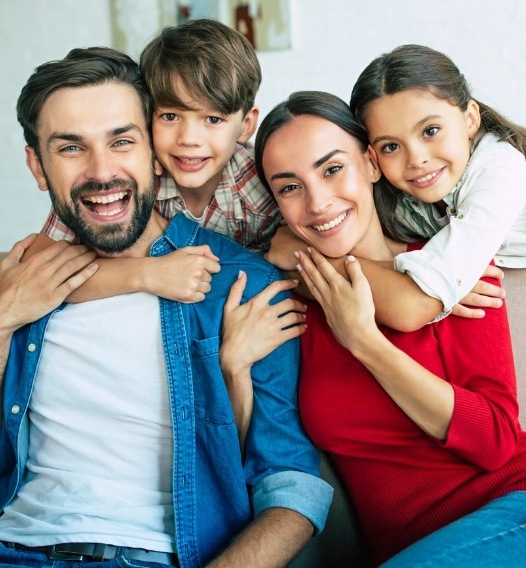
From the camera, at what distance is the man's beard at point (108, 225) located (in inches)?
64.1

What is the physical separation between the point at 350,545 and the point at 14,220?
3045 millimetres

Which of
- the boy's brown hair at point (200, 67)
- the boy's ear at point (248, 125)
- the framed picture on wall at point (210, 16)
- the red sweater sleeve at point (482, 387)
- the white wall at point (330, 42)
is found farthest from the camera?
the framed picture on wall at point (210, 16)

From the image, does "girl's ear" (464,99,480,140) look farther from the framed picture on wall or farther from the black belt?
the framed picture on wall

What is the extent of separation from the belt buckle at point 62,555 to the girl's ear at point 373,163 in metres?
1.03

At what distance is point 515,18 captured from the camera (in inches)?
123

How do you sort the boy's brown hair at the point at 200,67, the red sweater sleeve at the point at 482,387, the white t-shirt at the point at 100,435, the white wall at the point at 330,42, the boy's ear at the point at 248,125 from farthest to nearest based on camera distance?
the white wall at the point at 330,42 → the boy's ear at the point at 248,125 → the boy's brown hair at the point at 200,67 → the white t-shirt at the point at 100,435 → the red sweater sleeve at the point at 482,387

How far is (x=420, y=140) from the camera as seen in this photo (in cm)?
160

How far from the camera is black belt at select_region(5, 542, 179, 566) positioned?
4.78 ft

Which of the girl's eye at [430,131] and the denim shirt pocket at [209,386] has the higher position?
the girl's eye at [430,131]

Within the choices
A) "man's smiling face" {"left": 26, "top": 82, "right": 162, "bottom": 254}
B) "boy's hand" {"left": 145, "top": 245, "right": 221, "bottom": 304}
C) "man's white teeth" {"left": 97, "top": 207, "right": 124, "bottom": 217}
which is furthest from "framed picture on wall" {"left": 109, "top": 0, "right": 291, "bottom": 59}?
"boy's hand" {"left": 145, "top": 245, "right": 221, "bottom": 304}

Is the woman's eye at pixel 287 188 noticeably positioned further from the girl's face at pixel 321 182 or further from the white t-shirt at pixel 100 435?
the white t-shirt at pixel 100 435

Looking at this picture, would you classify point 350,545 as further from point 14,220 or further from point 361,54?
point 14,220

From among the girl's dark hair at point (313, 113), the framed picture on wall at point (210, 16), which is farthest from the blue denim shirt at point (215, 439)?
the framed picture on wall at point (210, 16)

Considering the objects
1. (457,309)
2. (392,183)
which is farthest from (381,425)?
(392,183)
